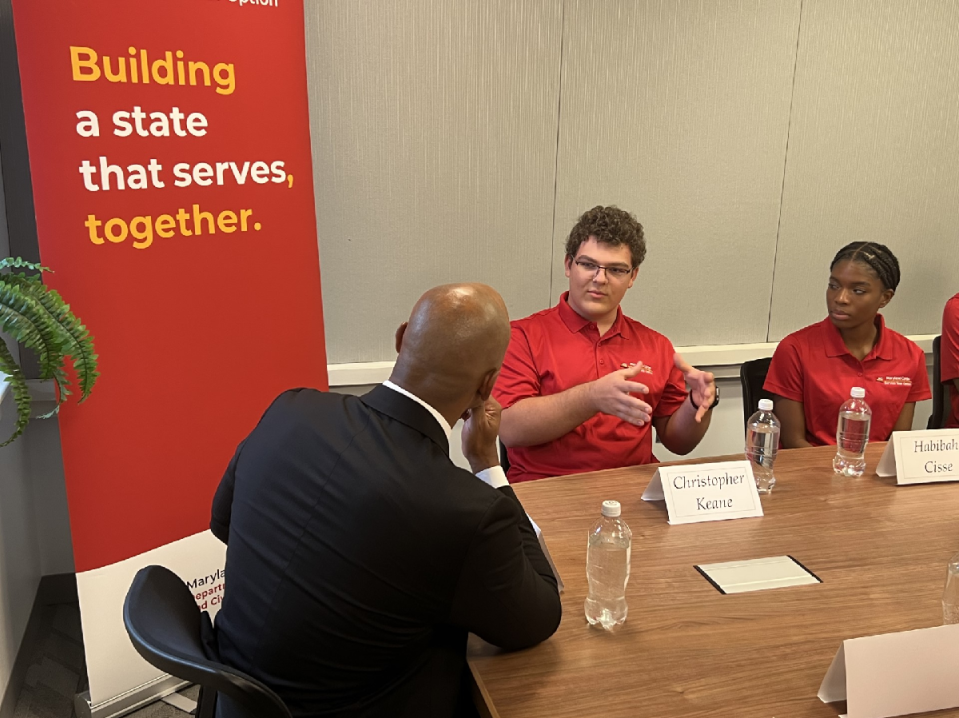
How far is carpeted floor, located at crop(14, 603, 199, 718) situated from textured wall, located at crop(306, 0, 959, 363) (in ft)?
4.35

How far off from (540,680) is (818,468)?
1.30 metres

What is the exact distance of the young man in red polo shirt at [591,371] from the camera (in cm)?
228

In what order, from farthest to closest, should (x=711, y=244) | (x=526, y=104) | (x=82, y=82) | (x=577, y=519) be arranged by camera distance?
(x=711, y=244) → (x=526, y=104) → (x=82, y=82) → (x=577, y=519)

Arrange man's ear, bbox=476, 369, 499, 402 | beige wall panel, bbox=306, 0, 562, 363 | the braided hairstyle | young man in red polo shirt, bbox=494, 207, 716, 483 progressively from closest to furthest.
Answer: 1. man's ear, bbox=476, 369, 499, 402
2. young man in red polo shirt, bbox=494, 207, 716, 483
3. the braided hairstyle
4. beige wall panel, bbox=306, 0, 562, 363

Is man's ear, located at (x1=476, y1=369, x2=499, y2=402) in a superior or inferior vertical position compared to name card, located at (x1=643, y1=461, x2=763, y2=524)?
superior

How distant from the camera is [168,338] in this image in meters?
2.27

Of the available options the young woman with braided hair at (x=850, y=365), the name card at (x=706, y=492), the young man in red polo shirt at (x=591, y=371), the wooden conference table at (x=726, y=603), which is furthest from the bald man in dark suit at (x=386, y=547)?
the young woman with braided hair at (x=850, y=365)

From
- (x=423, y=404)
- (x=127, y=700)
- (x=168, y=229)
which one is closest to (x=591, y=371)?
(x=423, y=404)

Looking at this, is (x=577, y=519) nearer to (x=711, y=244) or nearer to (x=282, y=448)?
(x=282, y=448)

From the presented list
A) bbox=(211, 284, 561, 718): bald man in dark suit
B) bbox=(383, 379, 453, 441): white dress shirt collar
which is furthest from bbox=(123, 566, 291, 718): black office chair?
bbox=(383, 379, 453, 441): white dress shirt collar

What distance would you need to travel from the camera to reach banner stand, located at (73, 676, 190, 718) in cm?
232

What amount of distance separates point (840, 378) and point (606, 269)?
872 mm

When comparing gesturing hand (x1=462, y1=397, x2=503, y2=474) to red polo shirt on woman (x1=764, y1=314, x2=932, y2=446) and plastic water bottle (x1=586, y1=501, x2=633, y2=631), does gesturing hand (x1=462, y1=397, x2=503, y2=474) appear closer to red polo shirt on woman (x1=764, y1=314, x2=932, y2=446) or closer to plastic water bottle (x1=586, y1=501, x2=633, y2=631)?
plastic water bottle (x1=586, y1=501, x2=633, y2=631)

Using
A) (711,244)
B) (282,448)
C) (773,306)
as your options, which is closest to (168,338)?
(282,448)
